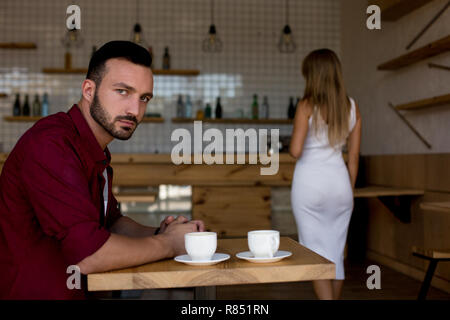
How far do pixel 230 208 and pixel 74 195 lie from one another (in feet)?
9.49

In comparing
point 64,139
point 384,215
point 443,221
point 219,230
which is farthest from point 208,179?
point 64,139

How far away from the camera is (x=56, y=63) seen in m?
5.01

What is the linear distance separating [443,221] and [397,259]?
71 cm

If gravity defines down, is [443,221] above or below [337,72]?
below

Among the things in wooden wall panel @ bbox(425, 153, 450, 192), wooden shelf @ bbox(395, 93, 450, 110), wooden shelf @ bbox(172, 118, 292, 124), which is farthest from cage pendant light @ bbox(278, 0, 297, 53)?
wooden wall panel @ bbox(425, 153, 450, 192)

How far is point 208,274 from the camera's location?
2.86ft

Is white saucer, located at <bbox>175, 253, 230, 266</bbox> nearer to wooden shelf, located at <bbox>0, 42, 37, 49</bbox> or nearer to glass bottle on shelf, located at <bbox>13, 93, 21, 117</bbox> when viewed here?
glass bottle on shelf, located at <bbox>13, 93, 21, 117</bbox>

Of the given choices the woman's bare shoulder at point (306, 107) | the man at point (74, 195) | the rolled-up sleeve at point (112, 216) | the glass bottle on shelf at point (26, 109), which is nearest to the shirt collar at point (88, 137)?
the man at point (74, 195)

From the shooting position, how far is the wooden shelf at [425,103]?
9.34 ft

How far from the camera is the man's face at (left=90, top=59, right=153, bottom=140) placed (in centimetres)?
107

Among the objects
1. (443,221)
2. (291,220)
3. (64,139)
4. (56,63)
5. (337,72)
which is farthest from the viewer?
(56,63)

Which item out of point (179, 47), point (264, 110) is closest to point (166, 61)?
point (179, 47)
